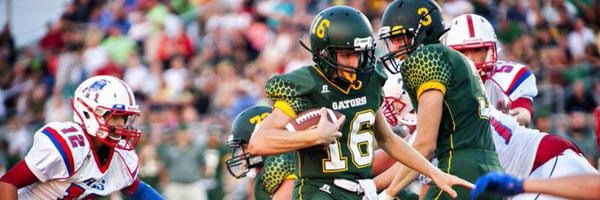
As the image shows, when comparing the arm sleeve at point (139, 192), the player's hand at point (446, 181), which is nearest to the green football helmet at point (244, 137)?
the arm sleeve at point (139, 192)

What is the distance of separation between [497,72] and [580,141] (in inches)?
200

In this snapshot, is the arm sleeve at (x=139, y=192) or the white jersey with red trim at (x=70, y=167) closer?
Result: the white jersey with red trim at (x=70, y=167)

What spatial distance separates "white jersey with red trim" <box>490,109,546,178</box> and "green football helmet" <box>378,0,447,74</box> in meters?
0.79

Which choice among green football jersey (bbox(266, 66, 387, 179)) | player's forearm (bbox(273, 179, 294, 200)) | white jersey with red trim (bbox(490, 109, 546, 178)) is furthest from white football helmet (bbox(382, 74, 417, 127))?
green football jersey (bbox(266, 66, 387, 179))

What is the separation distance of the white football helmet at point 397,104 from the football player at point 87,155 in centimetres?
174

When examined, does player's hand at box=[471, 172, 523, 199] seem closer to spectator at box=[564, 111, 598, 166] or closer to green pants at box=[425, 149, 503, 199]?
green pants at box=[425, 149, 503, 199]

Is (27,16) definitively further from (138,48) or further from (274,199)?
(274,199)

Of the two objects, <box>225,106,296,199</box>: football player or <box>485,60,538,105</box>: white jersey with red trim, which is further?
<box>485,60,538,105</box>: white jersey with red trim

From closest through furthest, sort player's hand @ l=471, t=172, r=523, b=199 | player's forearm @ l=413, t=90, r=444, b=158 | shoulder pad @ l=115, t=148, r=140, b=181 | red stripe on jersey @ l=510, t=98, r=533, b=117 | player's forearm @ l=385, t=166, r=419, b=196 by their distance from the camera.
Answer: player's hand @ l=471, t=172, r=523, b=199, player's forearm @ l=413, t=90, r=444, b=158, player's forearm @ l=385, t=166, r=419, b=196, shoulder pad @ l=115, t=148, r=140, b=181, red stripe on jersey @ l=510, t=98, r=533, b=117

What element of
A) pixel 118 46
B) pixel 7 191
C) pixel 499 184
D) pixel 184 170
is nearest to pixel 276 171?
pixel 7 191

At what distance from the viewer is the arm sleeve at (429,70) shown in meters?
5.86

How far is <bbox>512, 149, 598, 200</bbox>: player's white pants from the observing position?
22.2ft

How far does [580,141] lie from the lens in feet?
39.9

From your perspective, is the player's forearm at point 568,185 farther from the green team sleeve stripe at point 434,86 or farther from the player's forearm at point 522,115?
the player's forearm at point 522,115
